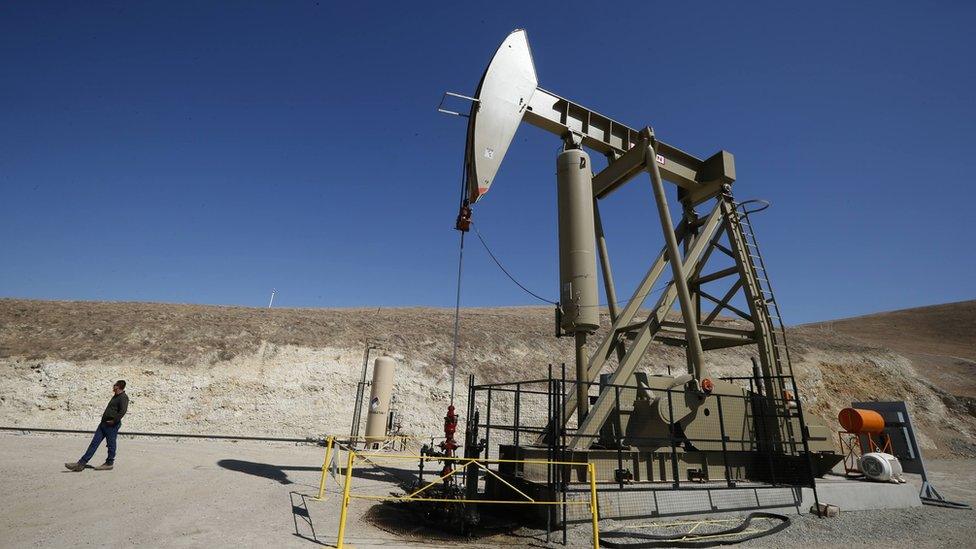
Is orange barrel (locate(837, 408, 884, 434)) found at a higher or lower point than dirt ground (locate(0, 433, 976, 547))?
higher

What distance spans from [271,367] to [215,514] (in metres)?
15.9

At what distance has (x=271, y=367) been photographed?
21.1 metres

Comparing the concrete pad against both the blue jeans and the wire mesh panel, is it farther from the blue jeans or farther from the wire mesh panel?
the blue jeans

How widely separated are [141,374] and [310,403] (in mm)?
6789

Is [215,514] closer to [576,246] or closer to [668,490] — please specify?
[668,490]

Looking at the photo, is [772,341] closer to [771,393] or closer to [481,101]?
[771,393]

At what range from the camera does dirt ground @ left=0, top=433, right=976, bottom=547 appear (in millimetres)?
5418

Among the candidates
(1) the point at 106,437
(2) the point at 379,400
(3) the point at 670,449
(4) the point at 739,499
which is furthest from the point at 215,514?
(2) the point at 379,400

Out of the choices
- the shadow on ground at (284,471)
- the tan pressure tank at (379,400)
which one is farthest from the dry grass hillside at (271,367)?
the shadow on ground at (284,471)

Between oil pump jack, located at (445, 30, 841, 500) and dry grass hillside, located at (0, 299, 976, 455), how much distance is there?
13271 millimetres

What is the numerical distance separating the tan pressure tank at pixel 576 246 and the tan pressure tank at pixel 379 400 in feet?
26.3

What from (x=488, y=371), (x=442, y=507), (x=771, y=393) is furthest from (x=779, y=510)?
(x=488, y=371)

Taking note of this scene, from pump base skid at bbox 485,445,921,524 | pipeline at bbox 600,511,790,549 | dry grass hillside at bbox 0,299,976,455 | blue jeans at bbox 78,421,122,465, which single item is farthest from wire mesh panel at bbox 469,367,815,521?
dry grass hillside at bbox 0,299,976,455

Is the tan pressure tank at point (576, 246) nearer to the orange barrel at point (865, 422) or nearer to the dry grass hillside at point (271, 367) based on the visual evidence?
the orange barrel at point (865, 422)
